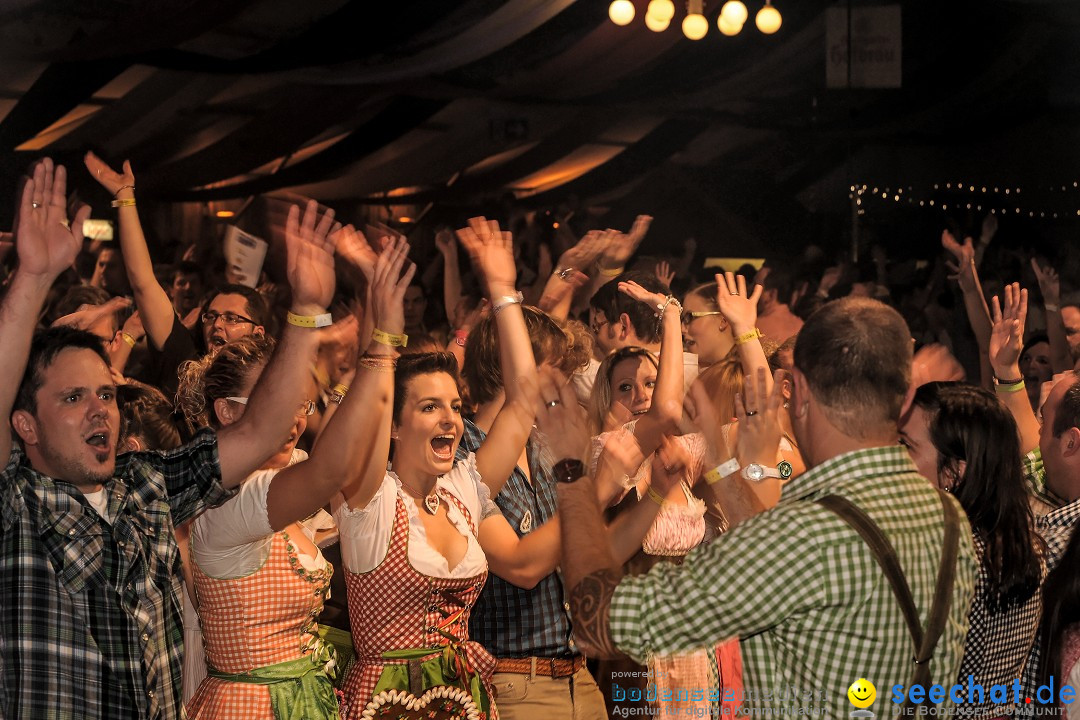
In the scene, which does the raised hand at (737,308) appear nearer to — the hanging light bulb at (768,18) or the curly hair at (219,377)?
the curly hair at (219,377)

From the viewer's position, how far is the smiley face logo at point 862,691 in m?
1.69

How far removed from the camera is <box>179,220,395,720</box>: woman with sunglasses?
225cm

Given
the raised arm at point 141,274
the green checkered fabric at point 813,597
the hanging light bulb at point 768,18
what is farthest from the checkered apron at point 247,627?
the hanging light bulb at point 768,18

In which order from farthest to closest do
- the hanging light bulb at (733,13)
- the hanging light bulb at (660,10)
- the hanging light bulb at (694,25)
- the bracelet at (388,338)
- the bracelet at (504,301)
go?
the hanging light bulb at (694,25) → the hanging light bulb at (733,13) → the hanging light bulb at (660,10) → the bracelet at (504,301) → the bracelet at (388,338)

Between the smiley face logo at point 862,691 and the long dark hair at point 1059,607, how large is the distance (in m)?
0.65

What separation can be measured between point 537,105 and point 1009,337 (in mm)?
4622

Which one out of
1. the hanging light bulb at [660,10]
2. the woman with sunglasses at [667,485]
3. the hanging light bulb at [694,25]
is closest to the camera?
the woman with sunglasses at [667,485]

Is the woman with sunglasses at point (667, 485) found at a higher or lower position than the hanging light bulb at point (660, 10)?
lower

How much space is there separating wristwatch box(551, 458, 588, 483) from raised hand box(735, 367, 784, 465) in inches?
12.7

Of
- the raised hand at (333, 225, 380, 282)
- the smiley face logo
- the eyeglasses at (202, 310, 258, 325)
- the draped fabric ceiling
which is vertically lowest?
the smiley face logo

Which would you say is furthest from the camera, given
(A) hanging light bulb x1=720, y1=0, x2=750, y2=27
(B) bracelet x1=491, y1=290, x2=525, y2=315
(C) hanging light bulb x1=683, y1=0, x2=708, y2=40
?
(C) hanging light bulb x1=683, y1=0, x2=708, y2=40

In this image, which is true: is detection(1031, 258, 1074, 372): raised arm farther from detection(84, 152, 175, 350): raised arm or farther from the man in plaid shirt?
the man in plaid shirt

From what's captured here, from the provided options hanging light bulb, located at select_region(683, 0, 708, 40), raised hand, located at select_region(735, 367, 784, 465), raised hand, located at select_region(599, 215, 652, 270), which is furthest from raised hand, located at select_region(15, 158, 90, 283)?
hanging light bulb, located at select_region(683, 0, 708, 40)

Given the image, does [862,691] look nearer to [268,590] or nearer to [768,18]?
[268,590]
